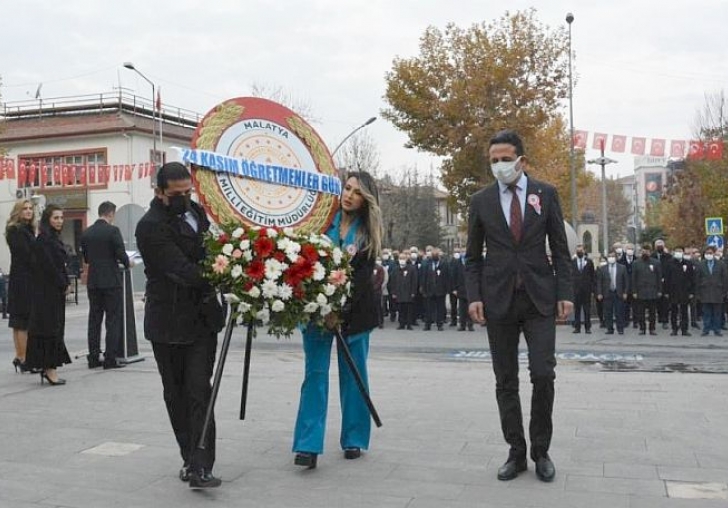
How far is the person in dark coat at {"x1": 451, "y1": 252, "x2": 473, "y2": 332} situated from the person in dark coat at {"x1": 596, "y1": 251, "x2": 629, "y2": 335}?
2.92 metres

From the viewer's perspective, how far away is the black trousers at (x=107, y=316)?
1024cm

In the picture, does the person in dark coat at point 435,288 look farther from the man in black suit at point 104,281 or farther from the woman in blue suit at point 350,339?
the woman in blue suit at point 350,339

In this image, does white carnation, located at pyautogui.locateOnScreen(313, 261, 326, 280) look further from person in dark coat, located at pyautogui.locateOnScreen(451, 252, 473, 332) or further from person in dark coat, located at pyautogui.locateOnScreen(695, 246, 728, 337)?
person in dark coat, located at pyautogui.locateOnScreen(695, 246, 728, 337)

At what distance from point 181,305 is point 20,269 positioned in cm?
546

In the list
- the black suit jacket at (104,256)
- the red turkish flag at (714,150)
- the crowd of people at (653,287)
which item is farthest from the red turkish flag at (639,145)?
the black suit jacket at (104,256)

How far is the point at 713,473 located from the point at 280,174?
3.34 metres

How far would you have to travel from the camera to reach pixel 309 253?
5.00 m

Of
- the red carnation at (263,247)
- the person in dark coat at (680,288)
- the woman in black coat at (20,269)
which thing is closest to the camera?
the red carnation at (263,247)

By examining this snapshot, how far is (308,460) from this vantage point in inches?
207

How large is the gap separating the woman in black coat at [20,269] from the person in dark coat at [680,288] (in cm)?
1292

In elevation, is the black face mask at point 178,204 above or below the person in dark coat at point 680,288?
above

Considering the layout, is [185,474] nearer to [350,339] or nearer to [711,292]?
[350,339]

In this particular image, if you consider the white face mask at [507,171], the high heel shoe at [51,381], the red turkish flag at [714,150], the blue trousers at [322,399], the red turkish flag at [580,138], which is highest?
the red turkish flag at [580,138]

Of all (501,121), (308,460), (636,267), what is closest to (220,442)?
(308,460)
